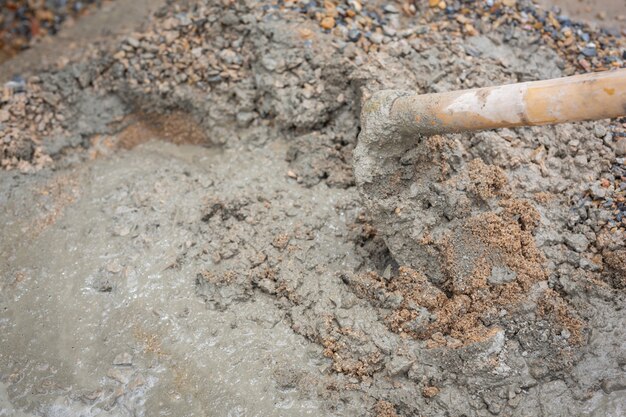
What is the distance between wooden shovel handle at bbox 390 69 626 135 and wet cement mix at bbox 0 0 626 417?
344mm

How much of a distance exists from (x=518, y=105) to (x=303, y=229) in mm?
1490

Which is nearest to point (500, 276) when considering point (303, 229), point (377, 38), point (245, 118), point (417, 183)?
point (417, 183)

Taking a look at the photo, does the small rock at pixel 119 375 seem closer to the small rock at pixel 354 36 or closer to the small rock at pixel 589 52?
the small rock at pixel 354 36

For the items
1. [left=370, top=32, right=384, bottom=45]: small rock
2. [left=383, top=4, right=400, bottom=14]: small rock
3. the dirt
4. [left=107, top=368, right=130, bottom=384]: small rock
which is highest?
[left=383, top=4, right=400, bottom=14]: small rock

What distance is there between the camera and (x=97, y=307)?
3.65 metres

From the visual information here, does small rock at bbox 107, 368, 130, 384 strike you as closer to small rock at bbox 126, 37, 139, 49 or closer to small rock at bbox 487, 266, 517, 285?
small rock at bbox 487, 266, 517, 285

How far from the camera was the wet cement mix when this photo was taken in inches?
129

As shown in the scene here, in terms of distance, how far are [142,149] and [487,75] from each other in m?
2.35

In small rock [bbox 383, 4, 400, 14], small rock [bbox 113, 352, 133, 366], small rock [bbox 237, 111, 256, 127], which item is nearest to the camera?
small rock [bbox 113, 352, 133, 366]

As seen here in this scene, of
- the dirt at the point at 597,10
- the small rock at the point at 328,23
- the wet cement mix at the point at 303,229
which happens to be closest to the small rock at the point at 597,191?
the wet cement mix at the point at 303,229

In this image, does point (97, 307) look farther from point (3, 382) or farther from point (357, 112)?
point (357, 112)

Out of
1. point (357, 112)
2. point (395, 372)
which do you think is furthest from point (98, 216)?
point (395, 372)

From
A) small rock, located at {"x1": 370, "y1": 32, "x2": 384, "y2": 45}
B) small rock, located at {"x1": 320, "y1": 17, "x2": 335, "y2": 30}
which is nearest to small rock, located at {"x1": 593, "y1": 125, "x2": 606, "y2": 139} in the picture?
small rock, located at {"x1": 370, "y1": 32, "x2": 384, "y2": 45}

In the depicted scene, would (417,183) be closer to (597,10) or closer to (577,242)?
(577,242)
